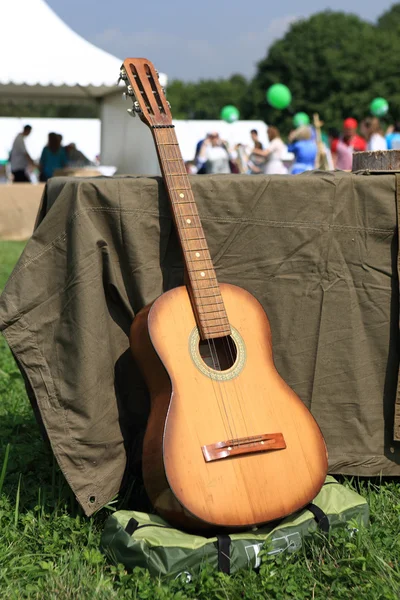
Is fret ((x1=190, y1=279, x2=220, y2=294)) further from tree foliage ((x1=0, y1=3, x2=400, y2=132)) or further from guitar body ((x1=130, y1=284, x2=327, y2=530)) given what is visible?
tree foliage ((x1=0, y1=3, x2=400, y2=132))

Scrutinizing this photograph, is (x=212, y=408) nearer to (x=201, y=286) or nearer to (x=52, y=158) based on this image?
(x=201, y=286)

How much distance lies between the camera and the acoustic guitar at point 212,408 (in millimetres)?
2242

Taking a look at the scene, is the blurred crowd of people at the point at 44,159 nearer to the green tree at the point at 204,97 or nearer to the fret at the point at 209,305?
the fret at the point at 209,305

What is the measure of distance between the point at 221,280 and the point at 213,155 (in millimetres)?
10704

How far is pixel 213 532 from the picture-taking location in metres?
2.30

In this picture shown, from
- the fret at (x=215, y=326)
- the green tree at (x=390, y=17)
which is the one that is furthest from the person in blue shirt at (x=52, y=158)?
the green tree at (x=390, y=17)

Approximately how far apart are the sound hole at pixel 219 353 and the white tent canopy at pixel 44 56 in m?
8.85

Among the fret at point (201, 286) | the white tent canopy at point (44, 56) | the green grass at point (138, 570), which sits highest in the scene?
the white tent canopy at point (44, 56)

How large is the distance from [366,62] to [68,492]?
5264cm

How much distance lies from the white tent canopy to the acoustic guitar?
8.52 meters

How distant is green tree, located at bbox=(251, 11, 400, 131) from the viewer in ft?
163

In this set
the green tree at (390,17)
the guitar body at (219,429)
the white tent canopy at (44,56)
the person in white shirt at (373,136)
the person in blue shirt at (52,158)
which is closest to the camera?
the guitar body at (219,429)

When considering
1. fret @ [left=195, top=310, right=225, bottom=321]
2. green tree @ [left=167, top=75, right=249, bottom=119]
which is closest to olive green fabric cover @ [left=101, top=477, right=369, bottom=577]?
fret @ [left=195, top=310, right=225, bottom=321]

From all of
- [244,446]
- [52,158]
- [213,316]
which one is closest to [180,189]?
[213,316]
